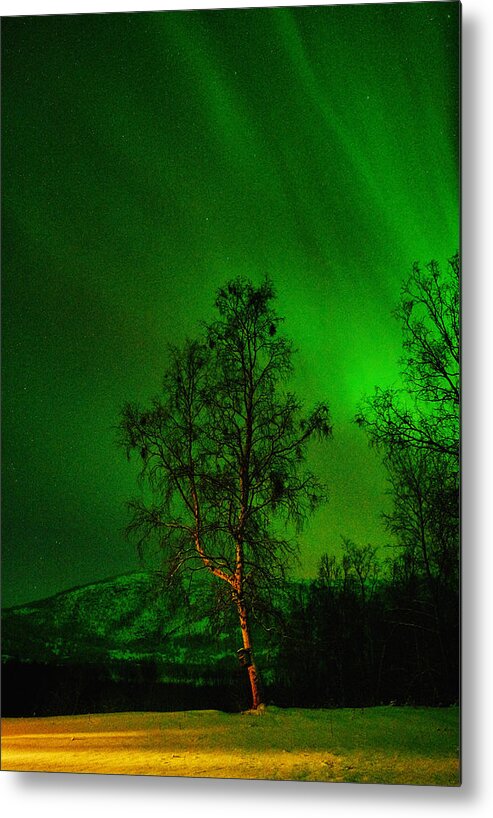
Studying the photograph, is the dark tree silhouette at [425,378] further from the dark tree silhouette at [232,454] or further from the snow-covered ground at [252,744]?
the snow-covered ground at [252,744]

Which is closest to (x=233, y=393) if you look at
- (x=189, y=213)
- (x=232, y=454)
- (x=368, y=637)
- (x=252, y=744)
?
(x=232, y=454)

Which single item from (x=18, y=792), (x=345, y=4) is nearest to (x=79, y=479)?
(x=18, y=792)

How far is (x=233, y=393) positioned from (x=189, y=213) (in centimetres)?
49

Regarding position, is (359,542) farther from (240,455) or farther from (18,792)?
(18,792)

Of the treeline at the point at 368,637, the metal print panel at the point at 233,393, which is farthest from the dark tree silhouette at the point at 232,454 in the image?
the treeline at the point at 368,637

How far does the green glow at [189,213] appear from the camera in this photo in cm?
284

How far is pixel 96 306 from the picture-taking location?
2.97 m

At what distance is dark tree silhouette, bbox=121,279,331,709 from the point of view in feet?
9.40

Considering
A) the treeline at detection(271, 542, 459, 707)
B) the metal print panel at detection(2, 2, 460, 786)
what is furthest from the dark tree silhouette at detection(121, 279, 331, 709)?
the treeline at detection(271, 542, 459, 707)

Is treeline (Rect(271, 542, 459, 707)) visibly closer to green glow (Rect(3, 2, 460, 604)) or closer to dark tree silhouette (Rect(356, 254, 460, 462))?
green glow (Rect(3, 2, 460, 604))

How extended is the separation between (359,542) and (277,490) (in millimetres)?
249

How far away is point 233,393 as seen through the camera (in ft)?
9.51

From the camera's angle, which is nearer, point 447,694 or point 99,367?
point 447,694

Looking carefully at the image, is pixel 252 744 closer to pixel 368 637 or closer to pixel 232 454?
pixel 368 637
